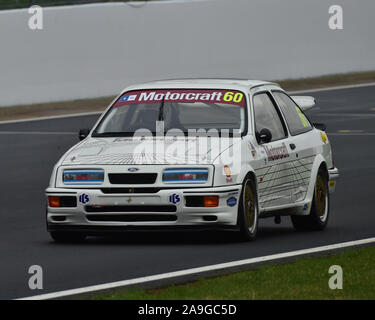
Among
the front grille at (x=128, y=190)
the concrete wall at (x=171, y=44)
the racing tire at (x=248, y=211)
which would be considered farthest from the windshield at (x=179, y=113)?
the concrete wall at (x=171, y=44)

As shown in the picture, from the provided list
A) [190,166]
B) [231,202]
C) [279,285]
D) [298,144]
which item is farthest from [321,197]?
[279,285]

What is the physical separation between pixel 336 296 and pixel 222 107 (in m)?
4.24

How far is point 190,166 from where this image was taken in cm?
1199

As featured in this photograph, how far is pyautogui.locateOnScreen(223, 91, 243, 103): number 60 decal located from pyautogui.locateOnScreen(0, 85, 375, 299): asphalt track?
1.34 m

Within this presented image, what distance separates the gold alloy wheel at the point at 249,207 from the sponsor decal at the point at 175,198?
0.70 meters

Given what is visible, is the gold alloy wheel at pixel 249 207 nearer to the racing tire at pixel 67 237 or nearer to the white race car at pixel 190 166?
the white race car at pixel 190 166

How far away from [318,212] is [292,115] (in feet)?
3.55

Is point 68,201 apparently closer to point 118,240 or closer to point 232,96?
point 118,240

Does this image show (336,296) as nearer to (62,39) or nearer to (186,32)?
(62,39)

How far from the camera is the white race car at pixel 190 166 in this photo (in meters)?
12.0

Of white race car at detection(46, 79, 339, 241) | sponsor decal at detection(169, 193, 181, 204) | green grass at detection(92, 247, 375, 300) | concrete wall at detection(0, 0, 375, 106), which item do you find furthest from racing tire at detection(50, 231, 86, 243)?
concrete wall at detection(0, 0, 375, 106)

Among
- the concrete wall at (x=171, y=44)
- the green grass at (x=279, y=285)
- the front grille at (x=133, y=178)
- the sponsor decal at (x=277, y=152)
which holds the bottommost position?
the green grass at (x=279, y=285)

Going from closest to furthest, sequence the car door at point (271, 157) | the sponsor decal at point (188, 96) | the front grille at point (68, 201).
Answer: the front grille at point (68, 201) → the car door at point (271, 157) → the sponsor decal at point (188, 96)

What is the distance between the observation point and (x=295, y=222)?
14.0 metres
